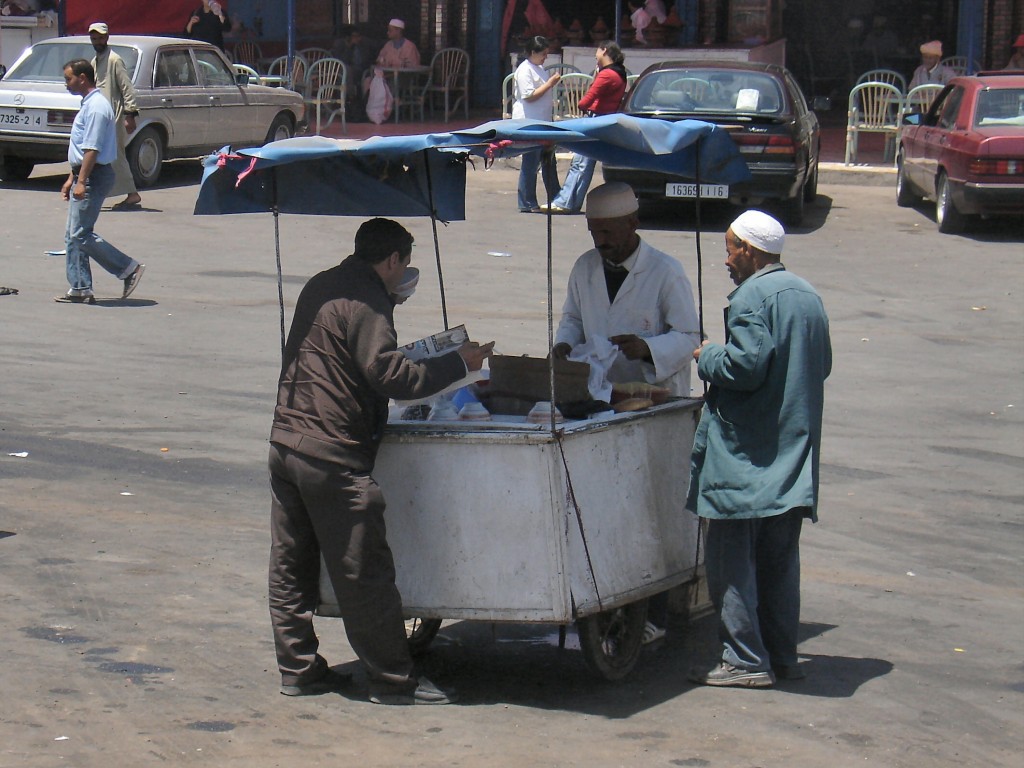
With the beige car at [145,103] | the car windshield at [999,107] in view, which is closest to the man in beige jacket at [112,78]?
the beige car at [145,103]

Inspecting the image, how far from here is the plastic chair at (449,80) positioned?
25.7 m

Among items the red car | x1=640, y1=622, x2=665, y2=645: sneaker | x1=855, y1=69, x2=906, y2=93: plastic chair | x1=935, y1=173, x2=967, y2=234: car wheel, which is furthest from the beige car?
x1=640, y1=622, x2=665, y2=645: sneaker

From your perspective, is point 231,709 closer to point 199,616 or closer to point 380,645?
point 380,645

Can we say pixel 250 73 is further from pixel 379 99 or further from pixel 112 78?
pixel 112 78

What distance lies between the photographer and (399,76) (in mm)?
25531

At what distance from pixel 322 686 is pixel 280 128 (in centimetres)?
1662

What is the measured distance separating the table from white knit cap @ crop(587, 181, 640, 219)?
786 inches

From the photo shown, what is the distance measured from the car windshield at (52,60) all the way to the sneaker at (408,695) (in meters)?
14.1

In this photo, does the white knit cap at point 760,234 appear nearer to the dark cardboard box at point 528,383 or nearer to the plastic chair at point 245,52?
the dark cardboard box at point 528,383

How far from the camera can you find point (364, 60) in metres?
27.2

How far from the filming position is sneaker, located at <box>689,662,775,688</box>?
5.38m

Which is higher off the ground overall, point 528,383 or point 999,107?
point 999,107

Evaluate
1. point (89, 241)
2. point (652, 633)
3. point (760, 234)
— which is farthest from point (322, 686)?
point (89, 241)

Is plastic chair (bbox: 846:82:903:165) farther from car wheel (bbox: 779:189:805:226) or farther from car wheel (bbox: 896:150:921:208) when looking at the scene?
car wheel (bbox: 779:189:805:226)
